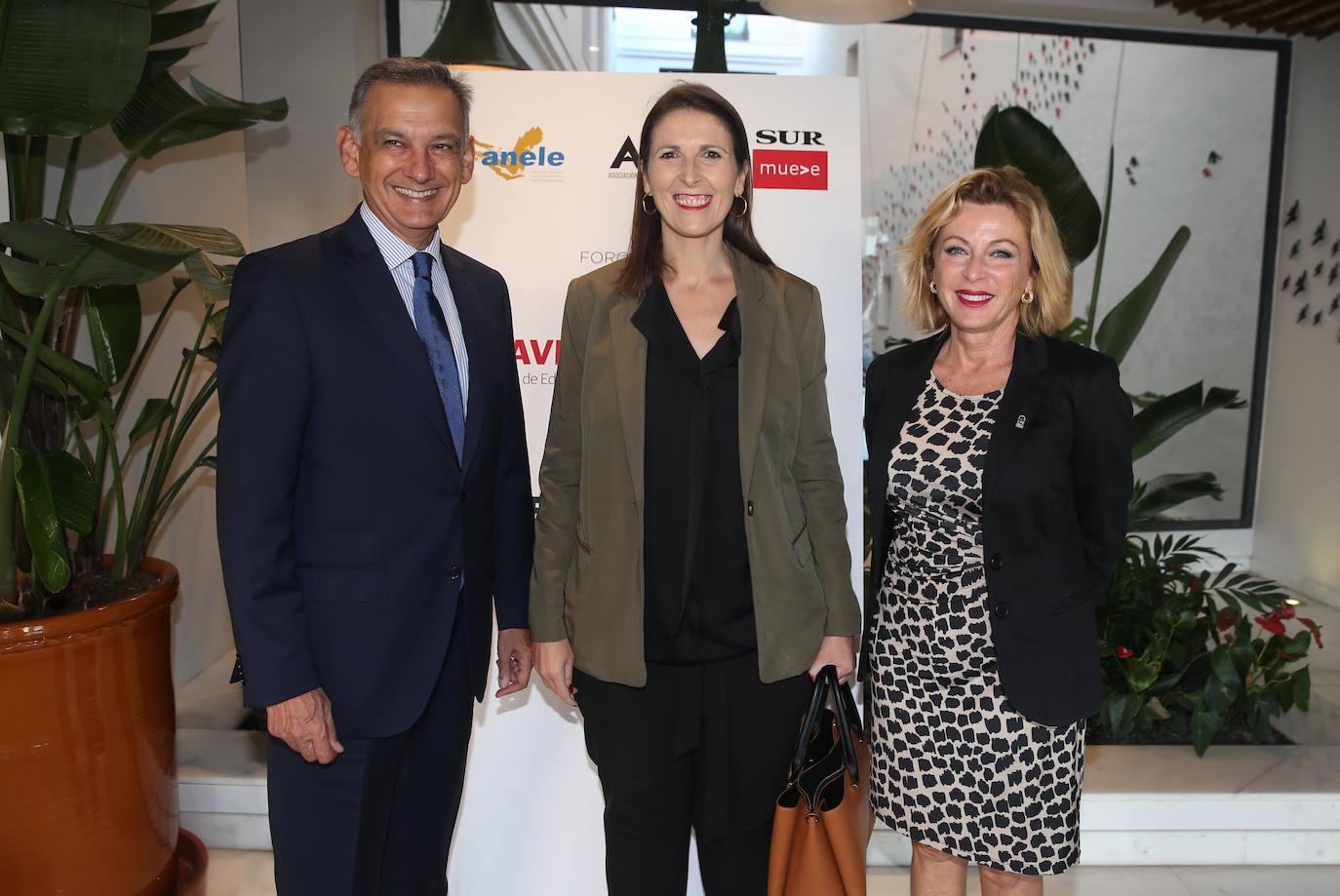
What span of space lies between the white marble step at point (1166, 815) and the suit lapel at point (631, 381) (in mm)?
1913

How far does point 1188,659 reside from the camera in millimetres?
3482

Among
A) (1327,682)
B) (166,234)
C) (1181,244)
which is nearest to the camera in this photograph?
(166,234)

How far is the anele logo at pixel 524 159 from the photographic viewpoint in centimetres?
253

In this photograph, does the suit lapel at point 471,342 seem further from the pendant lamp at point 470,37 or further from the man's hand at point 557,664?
the pendant lamp at point 470,37

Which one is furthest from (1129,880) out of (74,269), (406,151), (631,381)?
(74,269)

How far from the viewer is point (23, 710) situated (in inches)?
85.5

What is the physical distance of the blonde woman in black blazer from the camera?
1.84 meters

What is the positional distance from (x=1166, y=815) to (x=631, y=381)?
2425 mm

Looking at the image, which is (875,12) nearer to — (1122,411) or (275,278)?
(1122,411)

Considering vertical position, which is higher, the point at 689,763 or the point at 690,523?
the point at 690,523

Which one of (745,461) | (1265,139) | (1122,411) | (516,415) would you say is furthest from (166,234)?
(1265,139)

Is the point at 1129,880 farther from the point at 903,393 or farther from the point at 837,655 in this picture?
the point at 903,393

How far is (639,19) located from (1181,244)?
10.1 feet

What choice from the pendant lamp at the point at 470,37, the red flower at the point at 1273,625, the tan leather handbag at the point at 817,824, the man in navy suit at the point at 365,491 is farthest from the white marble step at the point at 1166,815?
the pendant lamp at the point at 470,37
